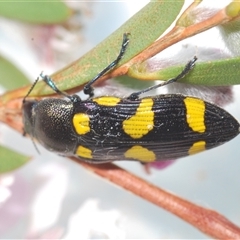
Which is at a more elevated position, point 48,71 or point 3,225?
point 48,71

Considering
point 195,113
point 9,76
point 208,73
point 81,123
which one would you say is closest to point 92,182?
point 9,76

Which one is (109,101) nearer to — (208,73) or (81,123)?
(81,123)

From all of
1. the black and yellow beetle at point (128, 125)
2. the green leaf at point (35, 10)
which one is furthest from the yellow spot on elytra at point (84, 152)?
the green leaf at point (35, 10)

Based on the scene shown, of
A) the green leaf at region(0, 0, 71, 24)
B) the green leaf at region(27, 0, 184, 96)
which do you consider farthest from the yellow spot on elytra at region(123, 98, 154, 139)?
the green leaf at region(0, 0, 71, 24)

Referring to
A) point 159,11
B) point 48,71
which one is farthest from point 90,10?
point 159,11

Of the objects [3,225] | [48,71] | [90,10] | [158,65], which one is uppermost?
[90,10]

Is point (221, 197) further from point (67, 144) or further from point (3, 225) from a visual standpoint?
point (3, 225)

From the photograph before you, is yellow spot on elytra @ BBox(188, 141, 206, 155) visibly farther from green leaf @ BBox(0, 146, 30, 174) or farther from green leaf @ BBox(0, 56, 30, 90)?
green leaf @ BBox(0, 56, 30, 90)
